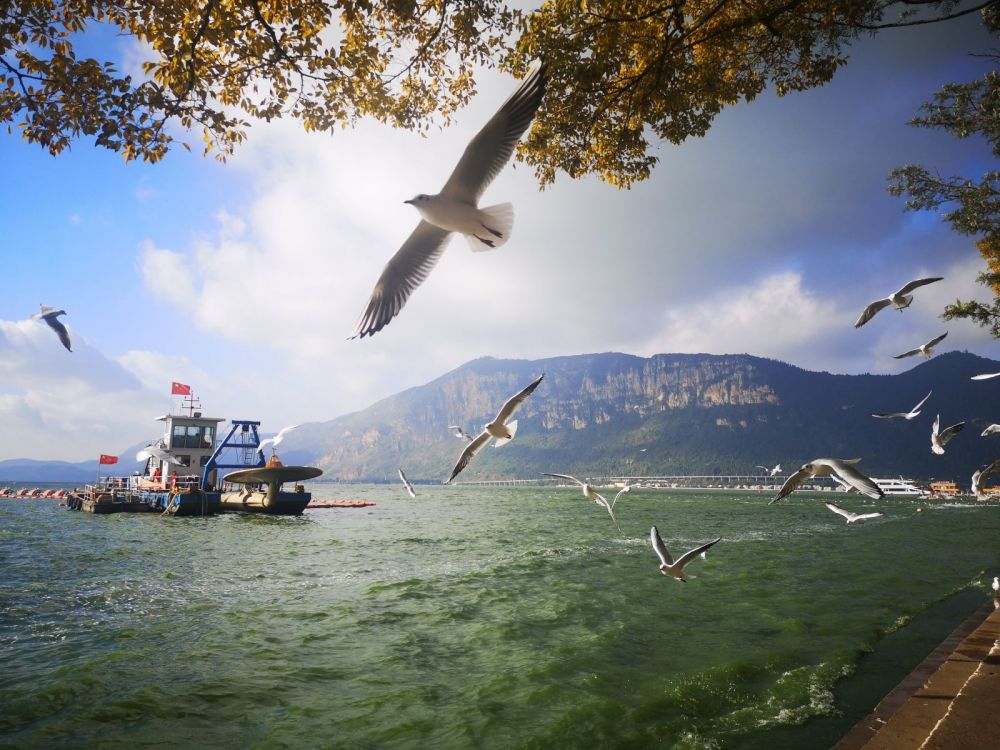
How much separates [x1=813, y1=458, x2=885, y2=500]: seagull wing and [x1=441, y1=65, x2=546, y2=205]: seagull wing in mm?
3388

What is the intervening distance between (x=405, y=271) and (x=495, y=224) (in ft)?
3.95

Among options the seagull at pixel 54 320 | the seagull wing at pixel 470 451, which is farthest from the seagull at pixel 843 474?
the seagull at pixel 54 320

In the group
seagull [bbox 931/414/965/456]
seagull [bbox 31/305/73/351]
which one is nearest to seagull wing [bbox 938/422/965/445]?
seagull [bbox 931/414/965/456]

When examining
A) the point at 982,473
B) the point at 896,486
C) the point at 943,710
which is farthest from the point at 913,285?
the point at 896,486

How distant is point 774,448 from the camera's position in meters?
160

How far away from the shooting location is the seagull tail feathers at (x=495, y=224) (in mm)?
4213

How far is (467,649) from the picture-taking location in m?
6.21

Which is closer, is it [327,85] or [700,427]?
[327,85]

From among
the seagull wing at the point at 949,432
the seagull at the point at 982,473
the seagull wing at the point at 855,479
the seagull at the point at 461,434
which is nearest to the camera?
the seagull wing at the point at 855,479

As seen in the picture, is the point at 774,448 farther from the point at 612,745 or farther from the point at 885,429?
the point at 612,745

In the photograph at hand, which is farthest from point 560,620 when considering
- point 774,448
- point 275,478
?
point 774,448

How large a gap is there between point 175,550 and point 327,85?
16616mm

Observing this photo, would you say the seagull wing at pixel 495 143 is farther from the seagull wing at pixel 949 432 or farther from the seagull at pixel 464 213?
the seagull wing at pixel 949 432

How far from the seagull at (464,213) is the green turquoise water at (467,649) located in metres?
3.46
